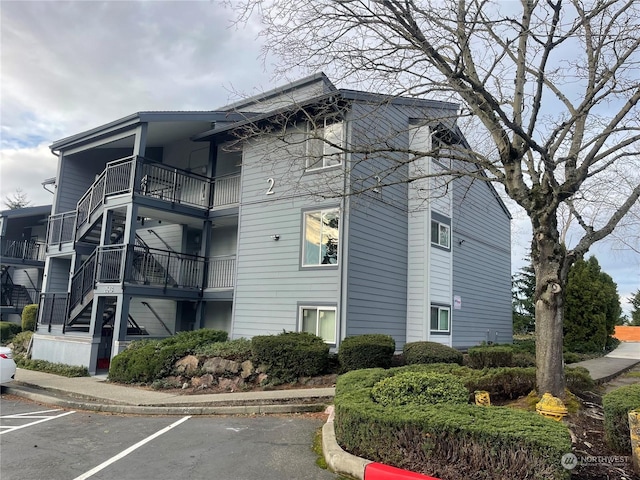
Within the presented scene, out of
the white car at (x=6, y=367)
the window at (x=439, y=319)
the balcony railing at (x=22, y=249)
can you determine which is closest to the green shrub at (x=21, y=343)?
the white car at (x=6, y=367)

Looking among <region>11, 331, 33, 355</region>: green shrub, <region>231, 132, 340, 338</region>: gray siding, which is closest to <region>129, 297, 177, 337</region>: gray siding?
<region>11, 331, 33, 355</region>: green shrub

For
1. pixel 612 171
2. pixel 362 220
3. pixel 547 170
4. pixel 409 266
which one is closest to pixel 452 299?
pixel 409 266

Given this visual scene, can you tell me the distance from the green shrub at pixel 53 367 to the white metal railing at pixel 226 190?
674cm

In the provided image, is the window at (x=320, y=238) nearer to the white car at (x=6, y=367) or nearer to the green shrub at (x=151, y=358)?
the green shrub at (x=151, y=358)

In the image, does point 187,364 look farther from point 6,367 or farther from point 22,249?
point 22,249

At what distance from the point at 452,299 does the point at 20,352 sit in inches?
619

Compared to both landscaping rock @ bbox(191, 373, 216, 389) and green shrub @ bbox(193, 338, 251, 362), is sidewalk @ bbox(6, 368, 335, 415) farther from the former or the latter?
green shrub @ bbox(193, 338, 251, 362)

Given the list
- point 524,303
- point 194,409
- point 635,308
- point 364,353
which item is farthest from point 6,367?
point 635,308

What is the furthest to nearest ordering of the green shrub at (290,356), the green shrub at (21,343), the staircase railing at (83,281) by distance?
the green shrub at (21,343) < the staircase railing at (83,281) < the green shrub at (290,356)

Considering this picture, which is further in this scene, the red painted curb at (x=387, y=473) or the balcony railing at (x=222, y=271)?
the balcony railing at (x=222, y=271)

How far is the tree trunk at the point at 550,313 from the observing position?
703 cm

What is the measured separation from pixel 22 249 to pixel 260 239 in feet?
56.7

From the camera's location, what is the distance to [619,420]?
529 centimetres

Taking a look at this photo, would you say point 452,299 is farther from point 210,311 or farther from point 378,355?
point 210,311
